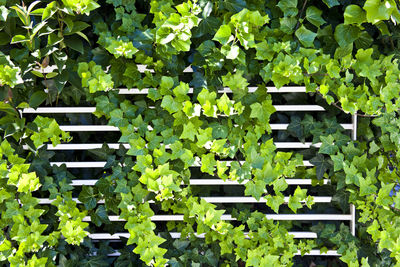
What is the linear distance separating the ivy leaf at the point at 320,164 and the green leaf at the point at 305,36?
58 centimetres

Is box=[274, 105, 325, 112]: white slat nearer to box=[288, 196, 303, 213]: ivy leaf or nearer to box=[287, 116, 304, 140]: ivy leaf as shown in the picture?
box=[287, 116, 304, 140]: ivy leaf

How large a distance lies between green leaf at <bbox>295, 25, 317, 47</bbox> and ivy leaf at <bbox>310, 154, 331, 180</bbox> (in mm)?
581

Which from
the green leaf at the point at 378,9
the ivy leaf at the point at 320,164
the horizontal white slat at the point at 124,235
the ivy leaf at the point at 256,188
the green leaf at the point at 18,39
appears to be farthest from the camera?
the horizontal white slat at the point at 124,235

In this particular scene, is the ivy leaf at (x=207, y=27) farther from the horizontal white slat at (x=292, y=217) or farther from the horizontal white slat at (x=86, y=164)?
the horizontal white slat at (x=292, y=217)

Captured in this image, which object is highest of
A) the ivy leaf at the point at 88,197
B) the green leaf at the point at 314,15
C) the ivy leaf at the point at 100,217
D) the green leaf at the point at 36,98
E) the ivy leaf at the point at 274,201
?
the green leaf at the point at 314,15

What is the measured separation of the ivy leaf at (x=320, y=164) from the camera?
199 cm

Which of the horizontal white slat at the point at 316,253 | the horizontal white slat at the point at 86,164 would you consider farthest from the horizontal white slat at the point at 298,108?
the horizontal white slat at the point at 86,164

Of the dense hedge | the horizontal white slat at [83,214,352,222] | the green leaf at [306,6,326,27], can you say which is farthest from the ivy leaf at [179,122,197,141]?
the green leaf at [306,6,326,27]

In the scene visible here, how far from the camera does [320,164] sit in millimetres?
1989

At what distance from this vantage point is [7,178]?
6.33 ft

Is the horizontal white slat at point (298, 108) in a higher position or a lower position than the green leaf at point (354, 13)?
lower

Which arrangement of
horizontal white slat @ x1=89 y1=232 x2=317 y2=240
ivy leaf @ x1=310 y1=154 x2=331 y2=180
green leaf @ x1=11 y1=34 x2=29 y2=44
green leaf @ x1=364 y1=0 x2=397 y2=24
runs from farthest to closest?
horizontal white slat @ x1=89 y1=232 x2=317 y2=240, ivy leaf @ x1=310 y1=154 x2=331 y2=180, green leaf @ x1=11 y1=34 x2=29 y2=44, green leaf @ x1=364 y1=0 x2=397 y2=24

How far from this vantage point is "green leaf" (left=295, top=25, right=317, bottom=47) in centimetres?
178

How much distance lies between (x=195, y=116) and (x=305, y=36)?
2.05 feet
